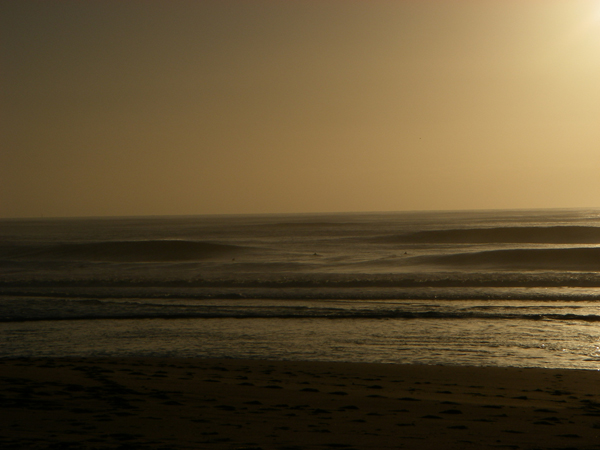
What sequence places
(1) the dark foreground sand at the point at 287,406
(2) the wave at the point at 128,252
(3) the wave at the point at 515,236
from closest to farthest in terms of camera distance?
(1) the dark foreground sand at the point at 287,406, (2) the wave at the point at 128,252, (3) the wave at the point at 515,236

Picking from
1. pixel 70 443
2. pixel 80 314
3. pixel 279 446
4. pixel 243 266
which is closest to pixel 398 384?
pixel 279 446

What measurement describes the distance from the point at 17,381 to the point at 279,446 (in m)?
5.10

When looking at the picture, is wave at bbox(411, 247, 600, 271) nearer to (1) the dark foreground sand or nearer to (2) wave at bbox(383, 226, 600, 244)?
(2) wave at bbox(383, 226, 600, 244)

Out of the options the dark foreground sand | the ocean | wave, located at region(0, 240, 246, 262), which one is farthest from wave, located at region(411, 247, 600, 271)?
the dark foreground sand

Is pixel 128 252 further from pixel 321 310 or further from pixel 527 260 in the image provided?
pixel 321 310

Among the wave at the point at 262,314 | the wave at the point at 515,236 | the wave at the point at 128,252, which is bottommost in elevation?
the wave at the point at 128,252

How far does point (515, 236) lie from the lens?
57719mm

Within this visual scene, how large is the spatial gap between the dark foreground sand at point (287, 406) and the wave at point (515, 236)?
4796cm

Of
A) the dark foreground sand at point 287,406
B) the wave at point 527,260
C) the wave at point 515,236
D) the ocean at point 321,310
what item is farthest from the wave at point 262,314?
the wave at point 515,236

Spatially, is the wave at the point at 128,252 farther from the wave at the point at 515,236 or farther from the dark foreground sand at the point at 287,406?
the dark foreground sand at the point at 287,406

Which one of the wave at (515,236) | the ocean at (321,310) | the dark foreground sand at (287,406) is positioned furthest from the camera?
the wave at (515,236)

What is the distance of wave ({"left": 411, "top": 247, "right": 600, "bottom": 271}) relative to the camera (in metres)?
32.2

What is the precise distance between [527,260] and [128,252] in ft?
107

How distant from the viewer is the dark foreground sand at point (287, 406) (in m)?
5.79
